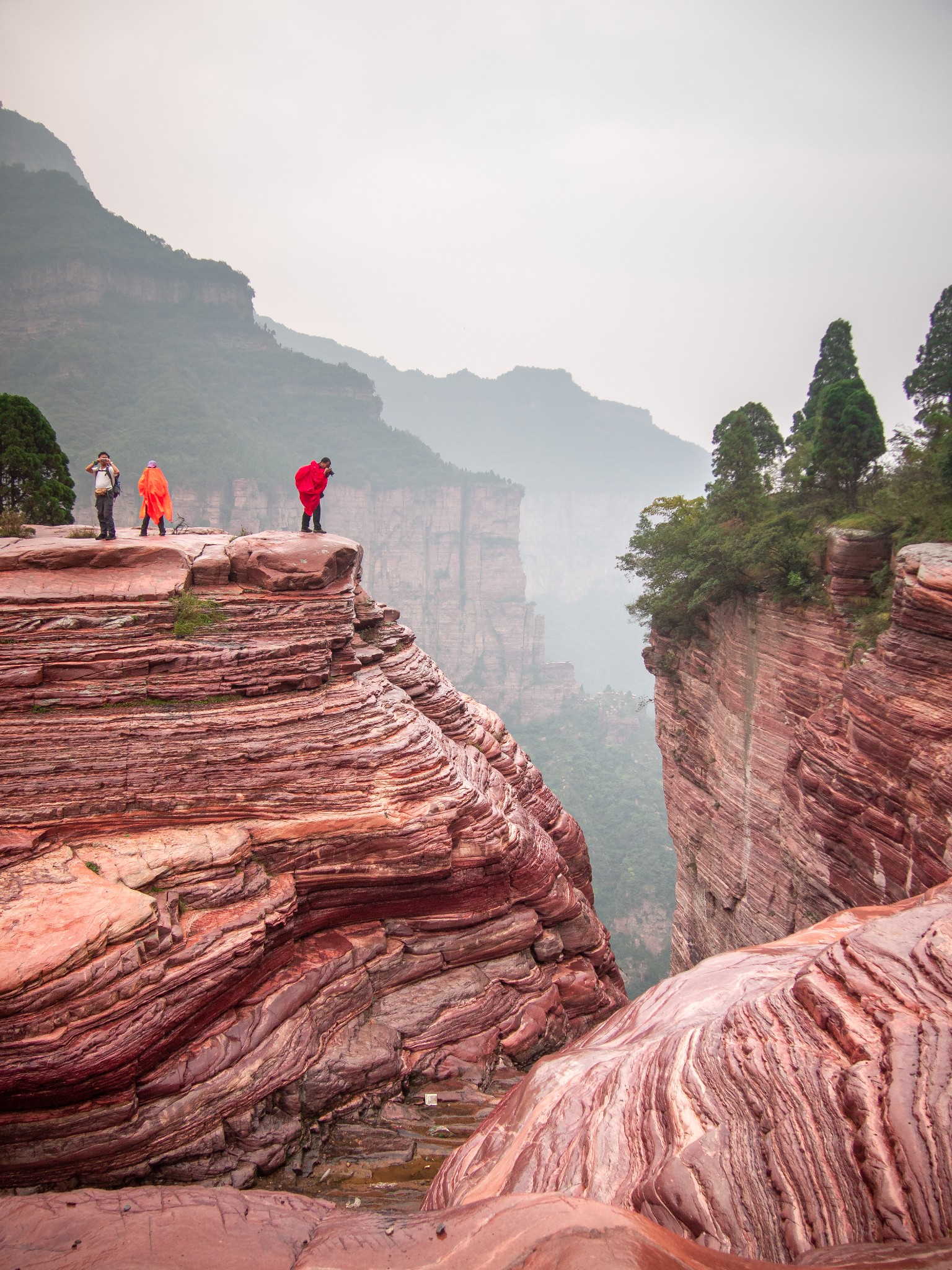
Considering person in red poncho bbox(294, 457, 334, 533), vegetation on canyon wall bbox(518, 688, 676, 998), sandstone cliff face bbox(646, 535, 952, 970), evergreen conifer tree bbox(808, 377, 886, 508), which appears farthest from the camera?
vegetation on canyon wall bbox(518, 688, 676, 998)

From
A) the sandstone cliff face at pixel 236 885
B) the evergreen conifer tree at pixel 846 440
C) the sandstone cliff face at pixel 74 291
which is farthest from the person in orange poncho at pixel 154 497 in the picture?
the sandstone cliff face at pixel 74 291

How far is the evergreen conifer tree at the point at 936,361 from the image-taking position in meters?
23.2

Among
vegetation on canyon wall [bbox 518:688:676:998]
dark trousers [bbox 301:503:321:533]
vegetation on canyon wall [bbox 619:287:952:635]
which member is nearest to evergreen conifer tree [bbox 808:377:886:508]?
vegetation on canyon wall [bbox 619:287:952:635]

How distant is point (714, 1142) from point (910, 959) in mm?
2717

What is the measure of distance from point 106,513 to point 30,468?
10.5 metres

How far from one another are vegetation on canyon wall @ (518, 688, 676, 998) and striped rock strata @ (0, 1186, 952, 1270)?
73.0 ft

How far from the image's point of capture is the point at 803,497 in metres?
22.6

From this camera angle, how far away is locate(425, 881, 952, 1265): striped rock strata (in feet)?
15.7

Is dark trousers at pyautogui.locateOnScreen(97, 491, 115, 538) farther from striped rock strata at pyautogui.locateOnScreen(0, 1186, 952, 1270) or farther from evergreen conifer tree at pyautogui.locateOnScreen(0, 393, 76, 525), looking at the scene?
striped rock strata at pyautogui.locateOnScreen(0, 1186, 952, 1270)

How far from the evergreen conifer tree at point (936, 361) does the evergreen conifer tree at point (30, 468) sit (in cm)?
3039

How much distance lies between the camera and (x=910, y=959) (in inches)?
250

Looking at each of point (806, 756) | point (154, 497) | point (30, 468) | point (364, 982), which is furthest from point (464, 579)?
point (364, 982)

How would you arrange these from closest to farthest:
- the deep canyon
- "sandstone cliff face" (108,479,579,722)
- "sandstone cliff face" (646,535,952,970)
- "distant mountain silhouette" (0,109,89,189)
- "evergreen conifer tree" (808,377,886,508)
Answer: the deep canyon
"sandstone cliff face" (646,535,952,970)
"evergreen conifer tree" (808,377,886,508)
"sandstone cliff face" (108,479,579,722)
"distant mountain silhouette" (0,109,89,189)

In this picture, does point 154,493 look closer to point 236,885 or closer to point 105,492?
point 105,492
